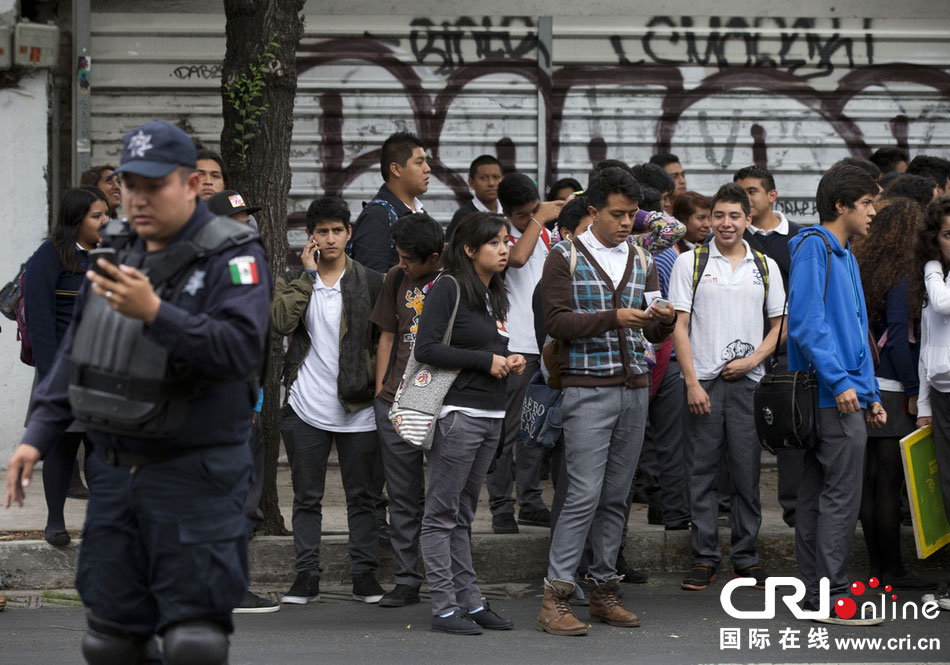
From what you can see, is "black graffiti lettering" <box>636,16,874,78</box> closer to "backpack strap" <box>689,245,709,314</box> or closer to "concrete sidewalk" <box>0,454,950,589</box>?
"backpack strap" <box>689,245,709,314</box>

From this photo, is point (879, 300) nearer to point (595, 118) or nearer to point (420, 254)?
point (420, 254)

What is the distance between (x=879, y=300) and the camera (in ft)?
23.2

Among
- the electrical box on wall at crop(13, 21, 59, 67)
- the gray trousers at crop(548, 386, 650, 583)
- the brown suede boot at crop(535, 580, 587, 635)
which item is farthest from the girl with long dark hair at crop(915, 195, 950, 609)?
the electrical box on wall at crop(13, 21, 59, 67)

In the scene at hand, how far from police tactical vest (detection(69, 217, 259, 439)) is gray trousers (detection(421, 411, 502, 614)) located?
231 cm

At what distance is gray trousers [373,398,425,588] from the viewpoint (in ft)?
21.8

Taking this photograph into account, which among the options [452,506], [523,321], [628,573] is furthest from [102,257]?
[523,321]

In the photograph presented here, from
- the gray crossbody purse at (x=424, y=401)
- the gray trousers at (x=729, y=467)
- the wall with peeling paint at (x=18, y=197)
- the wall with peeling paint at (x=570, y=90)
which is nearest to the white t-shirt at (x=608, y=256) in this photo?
the gray crossbody purse at (x=424, y=401)

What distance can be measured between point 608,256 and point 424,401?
115cm

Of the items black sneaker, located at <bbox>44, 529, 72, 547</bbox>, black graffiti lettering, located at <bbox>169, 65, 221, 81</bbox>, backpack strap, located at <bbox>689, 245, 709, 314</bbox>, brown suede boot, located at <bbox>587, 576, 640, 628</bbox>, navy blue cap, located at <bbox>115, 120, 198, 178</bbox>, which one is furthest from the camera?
black graffiti lettering, located at <bbox>169, 65, 221, 81</bbox>

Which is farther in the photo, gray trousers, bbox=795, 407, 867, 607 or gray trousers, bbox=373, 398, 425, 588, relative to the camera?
gray trousers, bbox=373, 398, 425, 588

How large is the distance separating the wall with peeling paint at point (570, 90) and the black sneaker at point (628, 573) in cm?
377

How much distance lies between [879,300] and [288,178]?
342 centimetres

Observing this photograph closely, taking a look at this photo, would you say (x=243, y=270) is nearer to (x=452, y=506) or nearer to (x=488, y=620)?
(x=452, y=506)

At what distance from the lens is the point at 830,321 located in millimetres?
6312
